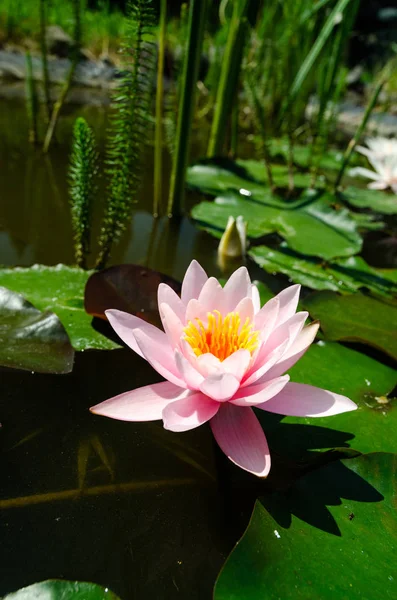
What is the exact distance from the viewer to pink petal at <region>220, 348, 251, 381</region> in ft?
2.97

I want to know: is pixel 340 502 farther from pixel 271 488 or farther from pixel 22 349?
pixel 22 349

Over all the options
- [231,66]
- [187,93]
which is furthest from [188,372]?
[231,66]

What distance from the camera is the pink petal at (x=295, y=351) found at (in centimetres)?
100

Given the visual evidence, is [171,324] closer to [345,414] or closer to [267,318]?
[267,318]

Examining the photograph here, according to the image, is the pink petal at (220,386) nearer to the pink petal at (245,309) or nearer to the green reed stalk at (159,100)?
the pink petal at (245,309)

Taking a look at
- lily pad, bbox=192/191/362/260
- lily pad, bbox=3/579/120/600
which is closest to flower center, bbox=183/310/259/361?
lily pad, bbox=3/579/120/600

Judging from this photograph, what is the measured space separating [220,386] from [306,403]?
228mm

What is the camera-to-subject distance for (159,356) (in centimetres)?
100

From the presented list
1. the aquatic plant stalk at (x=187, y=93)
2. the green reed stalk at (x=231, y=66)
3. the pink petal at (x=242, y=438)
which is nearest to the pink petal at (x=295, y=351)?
the pink petal at (x=242, y=438)

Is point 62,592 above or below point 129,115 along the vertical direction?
below

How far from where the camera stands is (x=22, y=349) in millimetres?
1220

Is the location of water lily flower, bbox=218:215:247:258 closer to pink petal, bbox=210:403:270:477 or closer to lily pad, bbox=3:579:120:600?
pink petal, bbox=210:403:270:477

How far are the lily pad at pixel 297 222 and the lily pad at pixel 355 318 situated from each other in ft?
1.57

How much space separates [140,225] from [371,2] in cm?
1530
